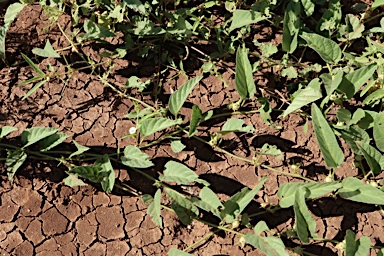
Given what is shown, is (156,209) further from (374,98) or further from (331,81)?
(374,98)

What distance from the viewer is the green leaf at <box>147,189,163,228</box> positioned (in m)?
2.04

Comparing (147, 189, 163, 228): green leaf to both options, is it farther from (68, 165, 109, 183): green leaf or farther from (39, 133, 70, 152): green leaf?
(39, 133, 70, 152): green leaf

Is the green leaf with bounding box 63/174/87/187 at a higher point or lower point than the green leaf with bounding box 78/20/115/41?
lower

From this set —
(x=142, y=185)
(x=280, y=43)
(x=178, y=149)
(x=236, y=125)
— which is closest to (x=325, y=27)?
(x=280, y=43)

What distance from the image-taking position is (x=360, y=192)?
2.19 meters

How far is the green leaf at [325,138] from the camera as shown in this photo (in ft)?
7.02

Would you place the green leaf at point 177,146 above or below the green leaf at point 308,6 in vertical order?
below

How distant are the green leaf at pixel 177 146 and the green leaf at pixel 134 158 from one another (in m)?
0.16

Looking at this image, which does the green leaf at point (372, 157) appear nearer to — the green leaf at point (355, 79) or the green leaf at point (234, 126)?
the green leaf at point (355, 79)

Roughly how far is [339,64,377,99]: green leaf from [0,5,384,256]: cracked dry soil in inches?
11.5

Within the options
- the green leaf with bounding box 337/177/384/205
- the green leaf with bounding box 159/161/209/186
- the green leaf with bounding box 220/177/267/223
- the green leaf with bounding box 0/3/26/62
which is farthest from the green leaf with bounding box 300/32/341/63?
the green leaf with bounding box 0/3/26/62

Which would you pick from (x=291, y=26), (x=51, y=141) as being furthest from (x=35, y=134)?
(x=291, y=26)

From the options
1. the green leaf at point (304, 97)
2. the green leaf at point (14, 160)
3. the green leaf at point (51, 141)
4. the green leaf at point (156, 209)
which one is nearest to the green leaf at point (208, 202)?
the green leaf at point (156, 209)

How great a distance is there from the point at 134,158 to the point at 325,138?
0.89m
